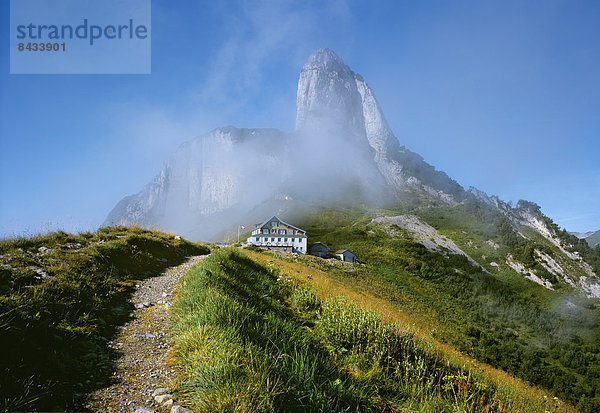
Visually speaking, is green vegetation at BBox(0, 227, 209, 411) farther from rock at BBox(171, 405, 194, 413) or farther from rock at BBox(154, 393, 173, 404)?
rock at BBox(171, 405, 194, 413)

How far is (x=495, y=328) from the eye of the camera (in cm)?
3344

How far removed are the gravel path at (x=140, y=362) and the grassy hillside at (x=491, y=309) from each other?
11.2m

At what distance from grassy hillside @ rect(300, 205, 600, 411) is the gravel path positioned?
1120 cm

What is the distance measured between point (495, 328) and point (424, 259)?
24729 mm

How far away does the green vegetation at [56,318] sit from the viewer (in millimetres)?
3494

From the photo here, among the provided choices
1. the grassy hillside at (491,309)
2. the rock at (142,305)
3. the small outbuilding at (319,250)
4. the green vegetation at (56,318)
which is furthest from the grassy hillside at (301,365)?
the small outbuilding at (319,250)

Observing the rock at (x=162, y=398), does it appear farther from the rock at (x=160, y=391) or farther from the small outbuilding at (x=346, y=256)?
the small outbuilding at (x=346, y=256)

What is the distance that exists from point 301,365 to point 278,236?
66.0 meters

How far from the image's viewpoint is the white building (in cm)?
6800

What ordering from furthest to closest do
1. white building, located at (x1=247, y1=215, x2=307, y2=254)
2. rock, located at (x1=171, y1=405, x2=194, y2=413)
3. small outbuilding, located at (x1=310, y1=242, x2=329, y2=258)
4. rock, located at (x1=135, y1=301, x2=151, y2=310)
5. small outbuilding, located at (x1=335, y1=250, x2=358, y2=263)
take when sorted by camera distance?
white building, located at (x1=247, y1=215, x2=307, y2=254)
small outbuilding, located at (x1=310, y1=242, x2=329, y2=258)
small outbuilding, located at (x1=335, y1=250, x2=358, y2=263)
rock, located at (x1=135, y1=301, x2=151, y2=310)
rock, located at (x1=171, y1=405, x2=194, y2=413)

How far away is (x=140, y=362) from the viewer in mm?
4820

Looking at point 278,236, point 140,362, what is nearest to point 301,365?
point 140,362

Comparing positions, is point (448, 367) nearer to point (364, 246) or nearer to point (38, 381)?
point (38, 381)

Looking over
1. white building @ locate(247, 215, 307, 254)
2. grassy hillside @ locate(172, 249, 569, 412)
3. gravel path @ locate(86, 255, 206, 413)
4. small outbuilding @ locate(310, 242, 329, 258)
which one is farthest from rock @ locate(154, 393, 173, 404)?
white building @ locate(247, 215, 307, 254)
